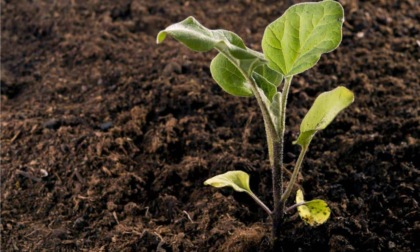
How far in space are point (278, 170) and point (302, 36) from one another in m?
0.41

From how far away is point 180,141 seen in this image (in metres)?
2.20

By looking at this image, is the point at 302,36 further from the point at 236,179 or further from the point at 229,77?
the point at 236,179

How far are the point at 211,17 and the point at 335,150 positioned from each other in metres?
1.19

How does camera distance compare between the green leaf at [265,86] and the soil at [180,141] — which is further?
the soil at [180,141]

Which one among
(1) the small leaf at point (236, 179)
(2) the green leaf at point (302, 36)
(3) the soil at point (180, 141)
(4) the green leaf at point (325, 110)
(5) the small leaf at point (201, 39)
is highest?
(5) the small leaf at point (201, 39)

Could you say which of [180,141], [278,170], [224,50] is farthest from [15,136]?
[224,50]

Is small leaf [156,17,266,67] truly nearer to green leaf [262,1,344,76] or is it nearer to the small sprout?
green leaf [262,1,344,76]

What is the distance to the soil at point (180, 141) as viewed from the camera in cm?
182

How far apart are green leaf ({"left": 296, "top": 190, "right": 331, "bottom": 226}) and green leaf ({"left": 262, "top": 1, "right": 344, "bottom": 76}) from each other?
1.39ft

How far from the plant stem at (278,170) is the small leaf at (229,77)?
0.11 m

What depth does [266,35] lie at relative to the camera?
144 cm

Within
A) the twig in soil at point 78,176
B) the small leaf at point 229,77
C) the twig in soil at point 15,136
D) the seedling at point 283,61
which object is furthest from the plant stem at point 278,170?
the twig in soil at point 15,136

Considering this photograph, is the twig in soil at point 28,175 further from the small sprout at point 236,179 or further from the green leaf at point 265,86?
the green leaf at point 265,86

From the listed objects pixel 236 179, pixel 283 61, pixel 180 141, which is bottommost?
pixel 180 141
